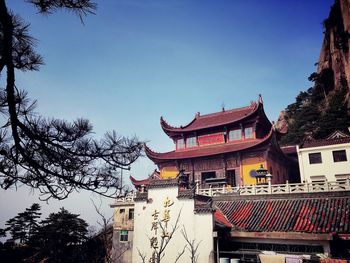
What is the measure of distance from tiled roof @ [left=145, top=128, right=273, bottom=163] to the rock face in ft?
68.4

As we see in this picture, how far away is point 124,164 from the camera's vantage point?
423 centimetres

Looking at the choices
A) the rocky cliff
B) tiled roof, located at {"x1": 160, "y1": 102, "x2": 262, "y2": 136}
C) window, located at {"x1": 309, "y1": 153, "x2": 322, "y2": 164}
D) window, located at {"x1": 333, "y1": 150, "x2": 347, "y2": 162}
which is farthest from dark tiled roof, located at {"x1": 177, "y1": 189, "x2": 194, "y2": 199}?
the rocky cliff

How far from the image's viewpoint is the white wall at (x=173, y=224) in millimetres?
11719

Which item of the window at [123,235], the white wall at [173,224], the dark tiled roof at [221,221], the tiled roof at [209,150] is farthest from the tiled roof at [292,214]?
the window at [123,235]

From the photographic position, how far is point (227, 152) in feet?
65.9

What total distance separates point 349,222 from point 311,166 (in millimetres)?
12109

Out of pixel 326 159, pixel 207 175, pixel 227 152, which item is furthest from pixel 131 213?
pixel 326 159

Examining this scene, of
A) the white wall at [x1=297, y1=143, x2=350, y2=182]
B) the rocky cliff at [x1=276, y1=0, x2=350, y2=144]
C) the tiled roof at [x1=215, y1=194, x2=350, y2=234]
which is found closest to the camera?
the tiled roof at [x1=215, y1=194, x2=350, y2=234]

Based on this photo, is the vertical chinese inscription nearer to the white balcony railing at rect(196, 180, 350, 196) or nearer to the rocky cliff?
the white balcony railing at rect(196, 180, 350, 196)

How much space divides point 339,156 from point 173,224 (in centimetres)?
1655

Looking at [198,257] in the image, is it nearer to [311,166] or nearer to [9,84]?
[9,84]

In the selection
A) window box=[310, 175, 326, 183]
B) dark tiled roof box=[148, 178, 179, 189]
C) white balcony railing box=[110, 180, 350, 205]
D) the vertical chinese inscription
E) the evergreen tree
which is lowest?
the evergreen tree

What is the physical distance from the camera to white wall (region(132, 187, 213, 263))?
38.4 ft

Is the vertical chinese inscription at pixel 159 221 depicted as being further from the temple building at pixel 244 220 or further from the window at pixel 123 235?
the window at pixel 123 235
